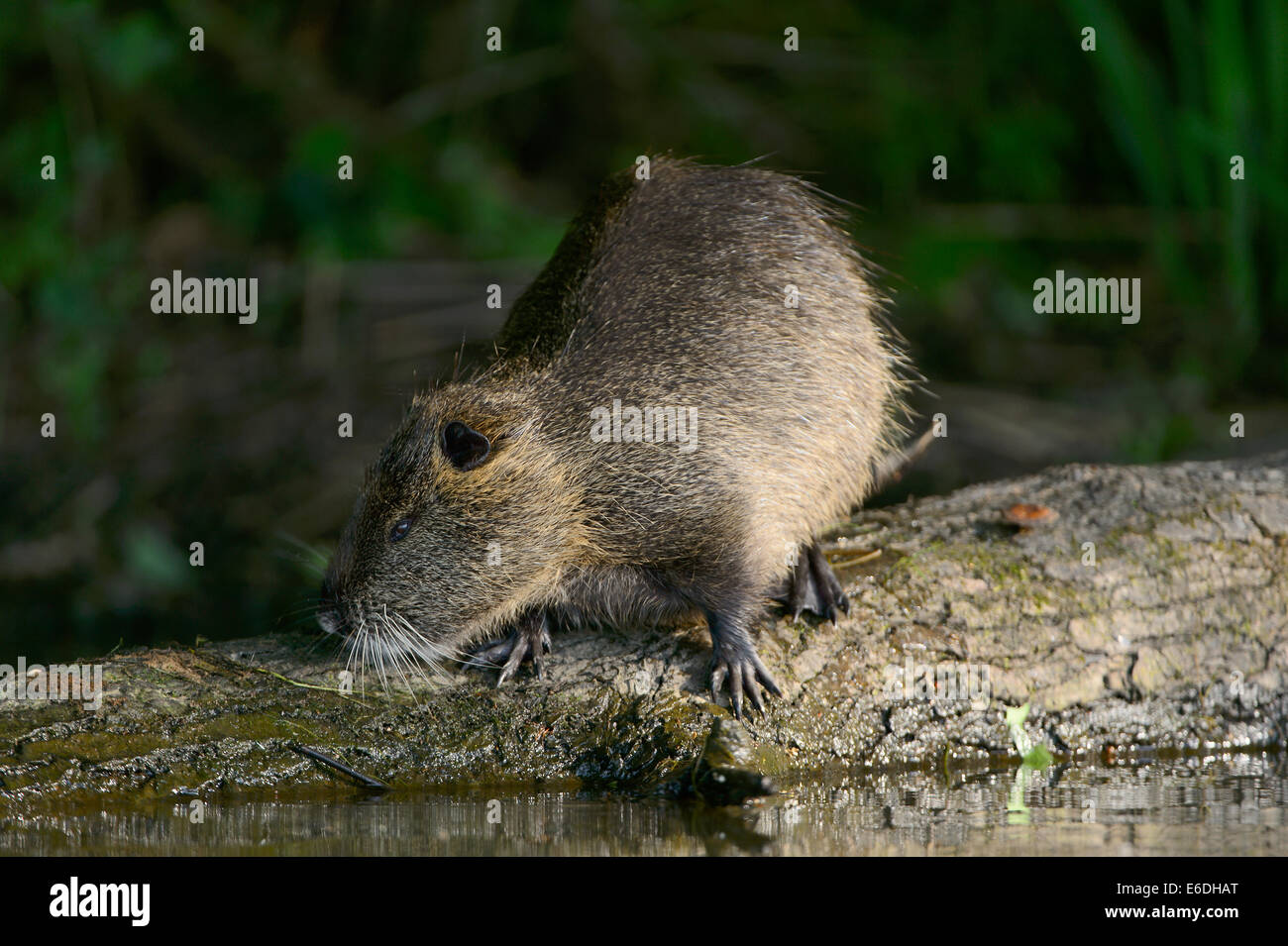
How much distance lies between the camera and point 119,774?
402cm

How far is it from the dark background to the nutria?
2907 millimetres

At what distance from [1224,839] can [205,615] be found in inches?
192

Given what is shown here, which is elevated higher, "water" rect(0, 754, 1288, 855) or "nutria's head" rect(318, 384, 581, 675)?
"nutria's head" rect(318, 384, 581, 675)

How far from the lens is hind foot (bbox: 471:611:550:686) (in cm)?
445

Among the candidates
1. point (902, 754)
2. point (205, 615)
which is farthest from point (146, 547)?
point (902, 754)

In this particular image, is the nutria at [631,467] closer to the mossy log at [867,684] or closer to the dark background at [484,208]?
the mossy log at [867,684]

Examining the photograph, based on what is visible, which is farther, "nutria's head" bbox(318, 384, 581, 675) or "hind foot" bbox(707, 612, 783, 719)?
"nutria's head" bbox(318, 384, 581, 675)

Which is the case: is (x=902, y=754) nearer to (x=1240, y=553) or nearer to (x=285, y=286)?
(x=1240, y=553)

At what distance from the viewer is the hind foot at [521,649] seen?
445 centimetres

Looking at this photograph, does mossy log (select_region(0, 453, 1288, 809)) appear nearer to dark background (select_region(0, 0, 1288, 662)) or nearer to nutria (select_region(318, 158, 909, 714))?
nutria (select_region(318, 158, 909, 714))

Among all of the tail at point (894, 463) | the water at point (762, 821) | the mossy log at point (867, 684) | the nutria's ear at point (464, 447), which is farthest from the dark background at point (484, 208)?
the water at point (762, 821)

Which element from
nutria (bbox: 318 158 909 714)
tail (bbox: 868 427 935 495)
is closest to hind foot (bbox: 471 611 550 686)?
nutria (bbox: 318 158 909 714)

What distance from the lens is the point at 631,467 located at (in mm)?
4680

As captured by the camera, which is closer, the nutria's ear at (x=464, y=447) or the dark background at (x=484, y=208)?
the nutria's ear at (x=464, y=447)
